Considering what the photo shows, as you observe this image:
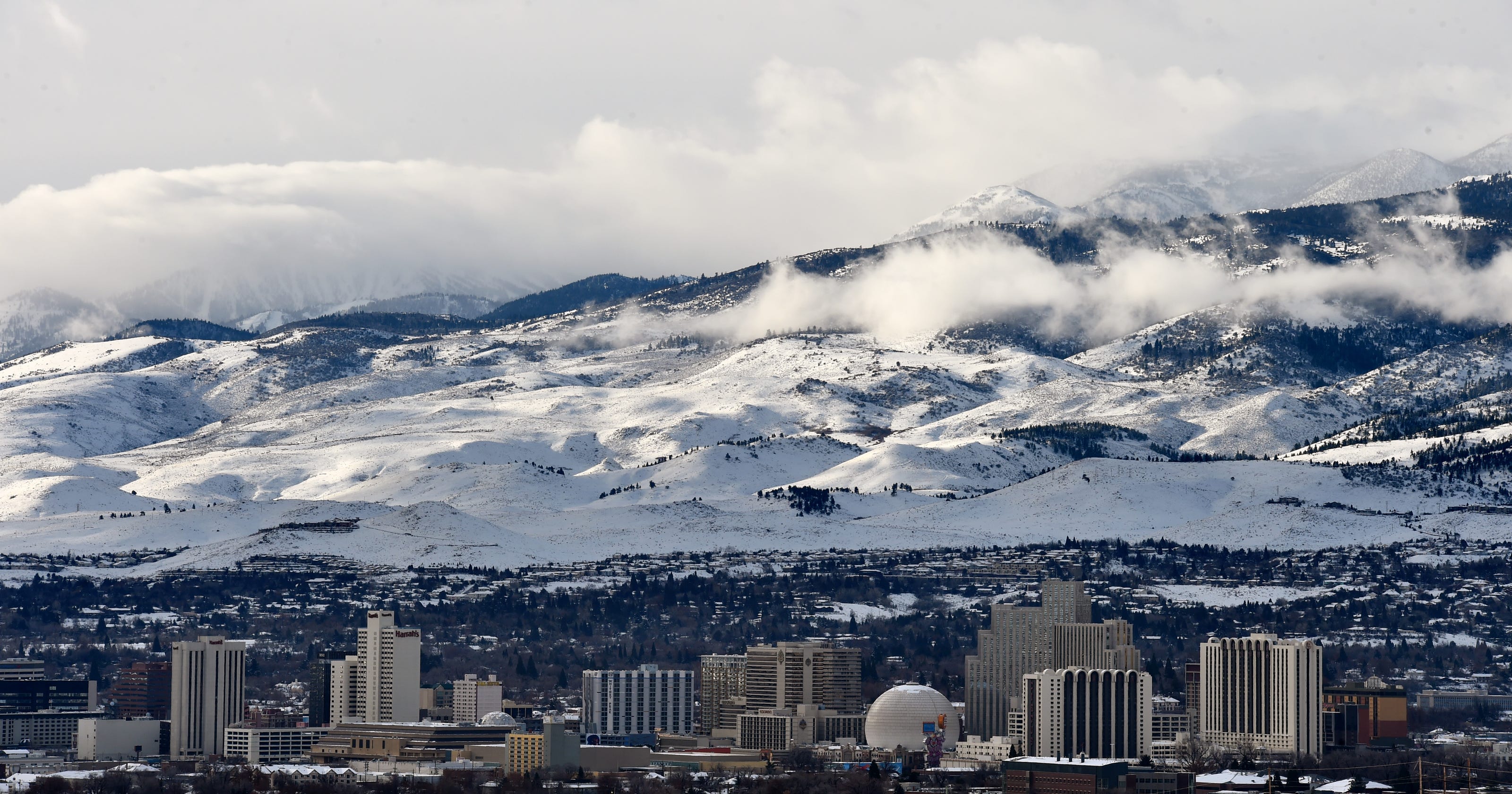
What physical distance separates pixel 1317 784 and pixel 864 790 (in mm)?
28504

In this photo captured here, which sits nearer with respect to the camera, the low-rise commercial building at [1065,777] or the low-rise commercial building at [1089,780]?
the low-rise commercial building at [1065,777]

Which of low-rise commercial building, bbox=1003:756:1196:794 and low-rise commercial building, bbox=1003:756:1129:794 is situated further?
low-rise commercial building, bbox=1003:756:1196:794

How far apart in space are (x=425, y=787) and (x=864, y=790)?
89.0ft

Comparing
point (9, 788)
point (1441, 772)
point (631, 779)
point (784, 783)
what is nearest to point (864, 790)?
point (784, 783)

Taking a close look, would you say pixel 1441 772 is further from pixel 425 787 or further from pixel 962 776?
pixel 425 787

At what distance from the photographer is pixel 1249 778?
189375 mm

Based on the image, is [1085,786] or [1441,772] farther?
[1441,772]

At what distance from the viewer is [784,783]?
18712cm

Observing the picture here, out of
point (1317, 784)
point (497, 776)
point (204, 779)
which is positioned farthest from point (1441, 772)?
point (204, 779)

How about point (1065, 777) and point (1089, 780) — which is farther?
point (1065, 777)

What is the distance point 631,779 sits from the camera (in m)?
194

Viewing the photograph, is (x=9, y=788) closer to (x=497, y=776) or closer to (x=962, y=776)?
(x=497, y=776)

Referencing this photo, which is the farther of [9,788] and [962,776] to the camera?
[962,776]

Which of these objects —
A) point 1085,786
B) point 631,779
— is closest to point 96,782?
point 631,779
